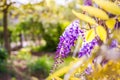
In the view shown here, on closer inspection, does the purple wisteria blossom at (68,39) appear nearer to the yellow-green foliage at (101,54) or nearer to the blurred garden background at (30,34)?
the yellow-green foliage at (101,54)

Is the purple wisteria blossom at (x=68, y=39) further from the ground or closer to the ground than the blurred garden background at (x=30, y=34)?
further from the ground

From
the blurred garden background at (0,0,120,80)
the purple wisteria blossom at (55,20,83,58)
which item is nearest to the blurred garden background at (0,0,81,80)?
the blurred garden background at (0,0,120,80)

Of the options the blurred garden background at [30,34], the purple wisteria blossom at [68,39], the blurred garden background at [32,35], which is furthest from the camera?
the blurred garden background at [32,35]

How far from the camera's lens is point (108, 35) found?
1.58ft

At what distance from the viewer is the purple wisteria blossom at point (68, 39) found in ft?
2.22

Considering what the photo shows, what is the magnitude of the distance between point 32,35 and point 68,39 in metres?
10.2

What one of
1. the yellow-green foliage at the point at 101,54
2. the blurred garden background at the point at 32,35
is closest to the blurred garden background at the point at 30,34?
the blurred garden background at the point at 32,35

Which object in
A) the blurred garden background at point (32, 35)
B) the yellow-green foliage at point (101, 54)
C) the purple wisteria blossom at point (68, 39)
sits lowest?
the blurred garden background at point (32, 35)

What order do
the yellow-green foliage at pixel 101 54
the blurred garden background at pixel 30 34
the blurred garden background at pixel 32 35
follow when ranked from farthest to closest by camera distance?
the blurred garden background at pixel 32 35 < the blurred garden background at pixel 30 34 < the yellow-green foliage at pixel 101 54

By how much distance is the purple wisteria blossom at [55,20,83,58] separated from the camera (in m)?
0.68

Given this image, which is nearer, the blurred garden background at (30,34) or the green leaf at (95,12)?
the green leaf at (95,12)

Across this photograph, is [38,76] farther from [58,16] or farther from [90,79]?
[90,79]

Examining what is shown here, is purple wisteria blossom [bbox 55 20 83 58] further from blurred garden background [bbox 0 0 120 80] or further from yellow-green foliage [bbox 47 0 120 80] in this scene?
blurred garden background [bbox 0 0 120 80]

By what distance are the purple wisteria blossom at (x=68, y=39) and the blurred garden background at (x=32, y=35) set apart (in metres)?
5.51
